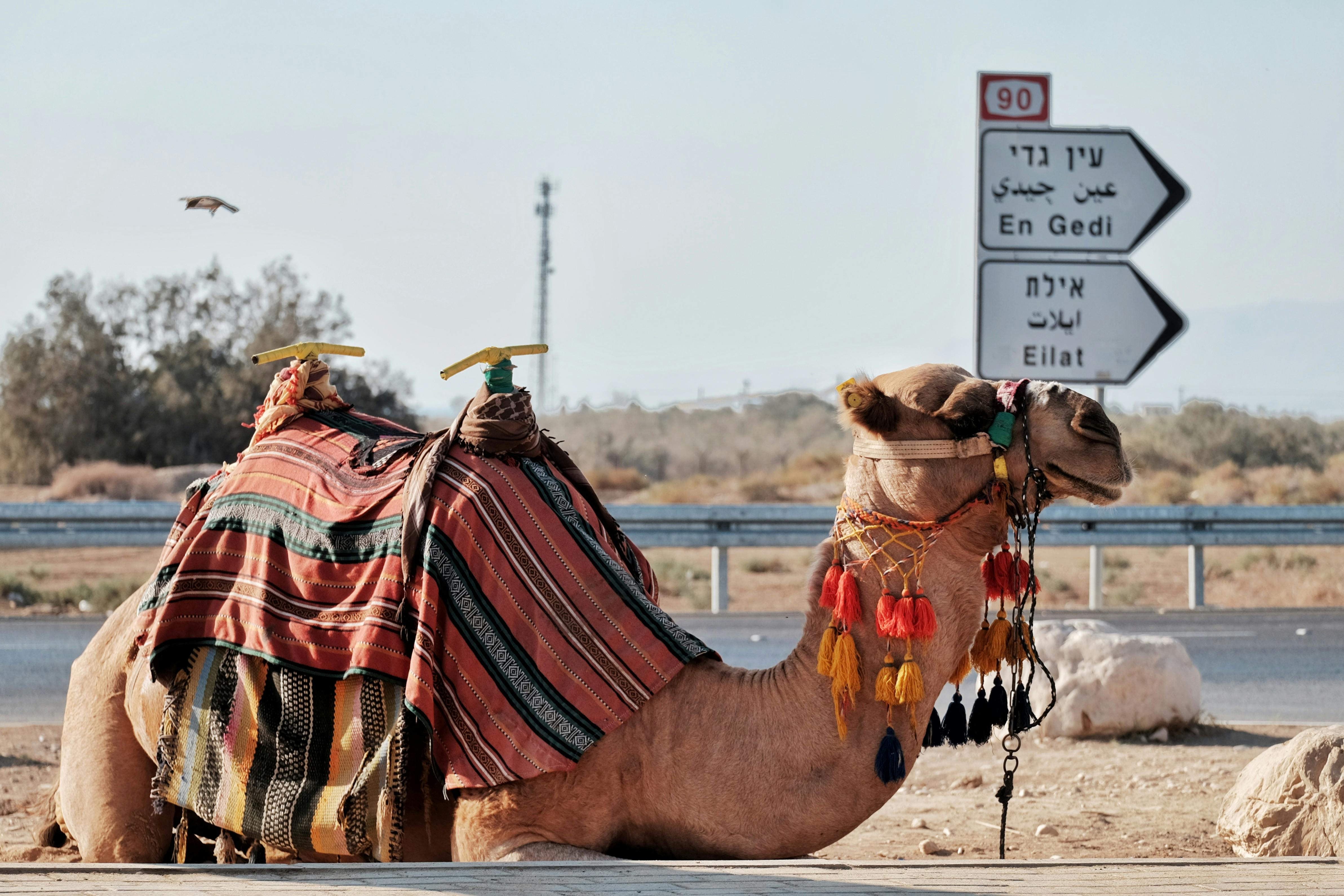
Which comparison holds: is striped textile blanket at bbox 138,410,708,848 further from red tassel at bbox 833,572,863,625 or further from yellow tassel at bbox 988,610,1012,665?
yellow tassel at bbox 988,610,1012,665

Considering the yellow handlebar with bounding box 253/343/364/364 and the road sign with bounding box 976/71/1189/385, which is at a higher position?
the road sign with bounding box 976/71/1189/385

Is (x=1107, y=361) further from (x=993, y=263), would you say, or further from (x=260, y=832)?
(x=260, y=832)

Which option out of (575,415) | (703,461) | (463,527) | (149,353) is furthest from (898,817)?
(575,415)

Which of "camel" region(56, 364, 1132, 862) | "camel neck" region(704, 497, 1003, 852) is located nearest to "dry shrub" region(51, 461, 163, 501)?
"camel" region(56, 364, 1132, 862)

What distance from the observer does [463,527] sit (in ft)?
11.3

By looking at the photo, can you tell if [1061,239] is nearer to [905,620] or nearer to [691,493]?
[905,620]

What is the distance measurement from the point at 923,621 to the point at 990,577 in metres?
0.29

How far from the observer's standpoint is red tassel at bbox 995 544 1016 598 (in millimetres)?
3420

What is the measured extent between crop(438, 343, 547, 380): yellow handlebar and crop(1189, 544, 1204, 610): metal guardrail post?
34.5 ft

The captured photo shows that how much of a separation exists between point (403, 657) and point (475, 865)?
2.17 ft

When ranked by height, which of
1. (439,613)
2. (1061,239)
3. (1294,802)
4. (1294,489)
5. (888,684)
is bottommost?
(1294,802)

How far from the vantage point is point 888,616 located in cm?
327

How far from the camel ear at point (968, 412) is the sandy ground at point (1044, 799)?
1707mm

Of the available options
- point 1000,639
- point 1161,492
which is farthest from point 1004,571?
point 1161,492
